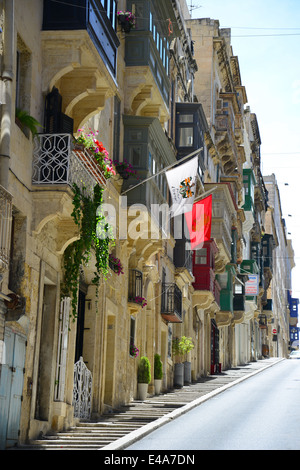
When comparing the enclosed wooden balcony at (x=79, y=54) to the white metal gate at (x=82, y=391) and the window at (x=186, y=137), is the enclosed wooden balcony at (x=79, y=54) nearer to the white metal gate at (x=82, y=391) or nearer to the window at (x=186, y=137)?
the white metal gate at (x=82, y=391)

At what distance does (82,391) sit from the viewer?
21.0 m

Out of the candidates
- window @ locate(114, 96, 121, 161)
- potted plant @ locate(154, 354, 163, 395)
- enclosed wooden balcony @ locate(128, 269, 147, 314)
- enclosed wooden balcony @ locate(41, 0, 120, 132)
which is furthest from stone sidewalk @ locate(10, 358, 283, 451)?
window @ locate(114, 96, 121, 161)

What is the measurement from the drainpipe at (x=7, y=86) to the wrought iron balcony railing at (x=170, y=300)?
56.9 feet

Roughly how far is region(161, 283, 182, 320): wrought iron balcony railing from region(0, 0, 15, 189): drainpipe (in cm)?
1734

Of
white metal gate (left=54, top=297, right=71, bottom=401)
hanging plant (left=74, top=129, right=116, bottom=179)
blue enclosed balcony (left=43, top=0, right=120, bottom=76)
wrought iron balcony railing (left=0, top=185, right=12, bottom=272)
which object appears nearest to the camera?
wrought iron balcony railing (left=0, top=185, right=12, bottom=272)

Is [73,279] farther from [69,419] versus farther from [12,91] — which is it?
[12,91]

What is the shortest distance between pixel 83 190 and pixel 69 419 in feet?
17.3

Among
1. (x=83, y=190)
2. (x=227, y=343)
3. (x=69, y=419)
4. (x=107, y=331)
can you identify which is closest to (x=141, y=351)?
(x=107, y=331)

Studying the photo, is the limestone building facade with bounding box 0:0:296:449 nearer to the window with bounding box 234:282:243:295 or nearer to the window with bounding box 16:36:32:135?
the window with bounding box 16:36:32:135

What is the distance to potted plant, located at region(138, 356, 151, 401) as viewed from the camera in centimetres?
2698

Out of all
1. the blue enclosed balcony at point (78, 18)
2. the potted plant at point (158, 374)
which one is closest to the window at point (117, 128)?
the blue enclosed balcony at point (78, 18)

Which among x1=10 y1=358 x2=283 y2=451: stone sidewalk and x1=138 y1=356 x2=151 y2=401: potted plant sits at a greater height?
x1=138 y1=356 x2=151 y2=401: potted plant

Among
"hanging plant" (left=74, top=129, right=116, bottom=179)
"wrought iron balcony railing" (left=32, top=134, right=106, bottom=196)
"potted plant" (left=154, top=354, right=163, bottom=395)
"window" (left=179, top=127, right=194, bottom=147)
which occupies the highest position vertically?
"window" (left=179, top=127, right=194, bottom=147)

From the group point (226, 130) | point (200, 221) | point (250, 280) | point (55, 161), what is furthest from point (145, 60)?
point (250, 280)
